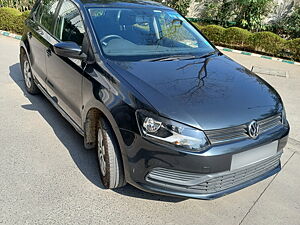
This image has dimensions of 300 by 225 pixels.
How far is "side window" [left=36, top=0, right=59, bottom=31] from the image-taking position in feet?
11.9

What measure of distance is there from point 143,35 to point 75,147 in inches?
57.7

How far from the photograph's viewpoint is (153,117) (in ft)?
6.51

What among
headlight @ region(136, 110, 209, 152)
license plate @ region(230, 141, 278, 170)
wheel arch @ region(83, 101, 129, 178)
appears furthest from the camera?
wheel arch @ region(83, 101, 129, 178)

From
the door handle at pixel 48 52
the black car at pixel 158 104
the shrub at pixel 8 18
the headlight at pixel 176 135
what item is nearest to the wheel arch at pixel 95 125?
the black car at pixel 158 104

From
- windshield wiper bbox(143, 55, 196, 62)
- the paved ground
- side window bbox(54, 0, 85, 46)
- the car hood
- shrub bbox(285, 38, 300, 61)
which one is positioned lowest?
the paved ground

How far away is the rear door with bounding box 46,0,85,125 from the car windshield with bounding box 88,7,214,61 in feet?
Answer: 0.83

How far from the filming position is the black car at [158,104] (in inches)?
78.1

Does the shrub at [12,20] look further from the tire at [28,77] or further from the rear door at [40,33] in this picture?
the rear door at [40,33]

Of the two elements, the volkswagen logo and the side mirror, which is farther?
the side mirror

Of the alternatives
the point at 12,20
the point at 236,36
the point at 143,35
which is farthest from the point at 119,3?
the point at 12,20

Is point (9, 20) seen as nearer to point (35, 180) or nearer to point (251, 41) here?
point (251, 41)

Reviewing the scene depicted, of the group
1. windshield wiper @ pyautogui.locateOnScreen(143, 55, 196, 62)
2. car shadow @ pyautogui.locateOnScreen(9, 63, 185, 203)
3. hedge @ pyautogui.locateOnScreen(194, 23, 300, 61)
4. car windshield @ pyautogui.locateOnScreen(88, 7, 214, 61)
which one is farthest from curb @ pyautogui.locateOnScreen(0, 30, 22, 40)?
windshield wiper @ pyautogui.locateOnScreen(143, 55, 196, 62)

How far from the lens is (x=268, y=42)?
823 cm

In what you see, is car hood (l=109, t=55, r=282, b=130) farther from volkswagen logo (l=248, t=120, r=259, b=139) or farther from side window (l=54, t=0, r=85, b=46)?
side window (l=54, t=0, r=85, b=46)
